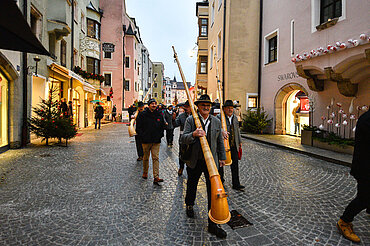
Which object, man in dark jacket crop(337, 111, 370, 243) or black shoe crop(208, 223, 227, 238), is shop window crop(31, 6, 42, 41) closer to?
black shoe crop(208, 223, 227, 238)

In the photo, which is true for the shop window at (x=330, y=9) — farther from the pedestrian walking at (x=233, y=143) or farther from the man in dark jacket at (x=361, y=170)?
the man in dark jacket at (x=361, y=170)

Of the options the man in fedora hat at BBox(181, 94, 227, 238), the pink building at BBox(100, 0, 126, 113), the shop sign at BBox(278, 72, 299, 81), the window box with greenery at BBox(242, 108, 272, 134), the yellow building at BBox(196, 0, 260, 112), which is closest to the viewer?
the man in fedora hat at BBox(181, 94, 227, 238)

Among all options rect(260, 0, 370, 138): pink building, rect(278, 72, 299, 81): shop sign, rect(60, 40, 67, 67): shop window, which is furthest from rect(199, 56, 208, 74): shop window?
rect(60, 40, 67, 67): shop window

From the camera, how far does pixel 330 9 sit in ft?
33.6

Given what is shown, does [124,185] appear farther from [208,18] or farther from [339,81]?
[208,18]

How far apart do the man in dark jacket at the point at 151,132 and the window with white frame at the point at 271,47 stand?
42.4 feet

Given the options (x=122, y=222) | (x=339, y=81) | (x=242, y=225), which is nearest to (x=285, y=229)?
(x=242, y=225)

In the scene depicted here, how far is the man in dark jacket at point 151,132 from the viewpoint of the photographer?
211 inches

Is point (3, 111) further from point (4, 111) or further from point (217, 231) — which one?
point (217, 231)

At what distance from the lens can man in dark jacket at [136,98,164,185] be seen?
535 cm

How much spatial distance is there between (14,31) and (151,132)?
3.16m

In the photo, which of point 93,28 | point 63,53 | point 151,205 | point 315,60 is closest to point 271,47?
point 315,60

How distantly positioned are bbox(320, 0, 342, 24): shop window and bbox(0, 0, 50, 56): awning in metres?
10.8

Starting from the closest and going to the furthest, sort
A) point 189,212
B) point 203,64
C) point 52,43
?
point 189,212 < point 52,43 < point 203,64
